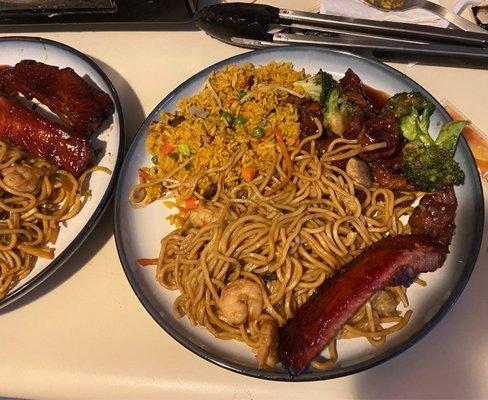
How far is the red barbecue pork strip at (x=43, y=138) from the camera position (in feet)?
8.24

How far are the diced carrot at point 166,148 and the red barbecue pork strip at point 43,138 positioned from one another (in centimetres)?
44

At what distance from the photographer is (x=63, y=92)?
8.62ft

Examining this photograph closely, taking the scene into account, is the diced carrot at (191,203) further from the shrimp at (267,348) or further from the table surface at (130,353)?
the shrimp at (267,348)

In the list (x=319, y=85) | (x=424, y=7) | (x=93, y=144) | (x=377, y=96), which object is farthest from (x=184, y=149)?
(x=424, y=7)

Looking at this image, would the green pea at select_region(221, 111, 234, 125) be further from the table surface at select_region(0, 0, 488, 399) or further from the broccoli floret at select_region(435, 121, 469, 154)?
the broccoli floret at select_region(435, 121, 469, 154)

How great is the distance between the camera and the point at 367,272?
195 centimetres

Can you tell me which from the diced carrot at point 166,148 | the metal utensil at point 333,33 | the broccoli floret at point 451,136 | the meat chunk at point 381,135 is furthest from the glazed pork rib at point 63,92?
the broccoli floret at point 451,136

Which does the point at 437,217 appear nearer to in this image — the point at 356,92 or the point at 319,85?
the point at 356,92

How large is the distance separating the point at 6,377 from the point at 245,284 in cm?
138

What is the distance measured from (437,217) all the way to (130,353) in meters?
1.78

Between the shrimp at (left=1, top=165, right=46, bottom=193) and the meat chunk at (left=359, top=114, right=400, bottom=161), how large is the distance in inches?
79.2

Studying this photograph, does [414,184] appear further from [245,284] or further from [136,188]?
[136,188]

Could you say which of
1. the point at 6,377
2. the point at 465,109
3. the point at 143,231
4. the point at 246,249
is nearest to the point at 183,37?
the point at 143,231

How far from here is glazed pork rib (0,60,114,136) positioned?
2.58 metres
